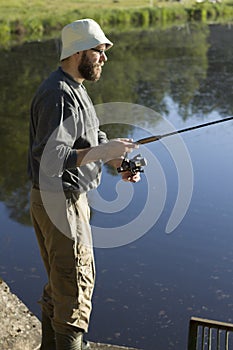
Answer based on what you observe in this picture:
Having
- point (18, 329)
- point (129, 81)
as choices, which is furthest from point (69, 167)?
point (129, 81)

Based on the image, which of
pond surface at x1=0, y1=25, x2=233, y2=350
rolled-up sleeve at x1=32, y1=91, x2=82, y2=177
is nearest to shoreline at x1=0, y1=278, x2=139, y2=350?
pond surface at x1=0, y1=25, x2=233, y2=350

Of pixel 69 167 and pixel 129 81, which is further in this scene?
pixel 129 81

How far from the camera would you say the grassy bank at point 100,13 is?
2559 cm

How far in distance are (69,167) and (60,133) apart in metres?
0.13

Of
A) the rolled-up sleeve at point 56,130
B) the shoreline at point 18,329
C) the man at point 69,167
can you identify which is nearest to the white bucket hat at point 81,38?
the man at point 69,167

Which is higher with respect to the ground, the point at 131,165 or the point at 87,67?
the point at 87,67

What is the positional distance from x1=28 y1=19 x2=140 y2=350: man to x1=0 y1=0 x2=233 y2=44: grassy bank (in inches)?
806

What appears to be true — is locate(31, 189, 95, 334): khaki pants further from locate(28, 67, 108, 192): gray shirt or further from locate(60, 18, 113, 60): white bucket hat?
locate(60, 18, 113, 60): white bucket hat

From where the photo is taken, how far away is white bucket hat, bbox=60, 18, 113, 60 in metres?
2.38

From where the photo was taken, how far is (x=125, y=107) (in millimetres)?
13164

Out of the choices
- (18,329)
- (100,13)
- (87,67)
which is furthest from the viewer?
(100,13)

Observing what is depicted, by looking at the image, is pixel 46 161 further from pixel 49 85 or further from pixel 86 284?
pixel 86 284

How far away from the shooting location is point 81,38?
2.39 metres

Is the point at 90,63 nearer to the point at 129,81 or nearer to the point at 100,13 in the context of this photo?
the point at 129,81
